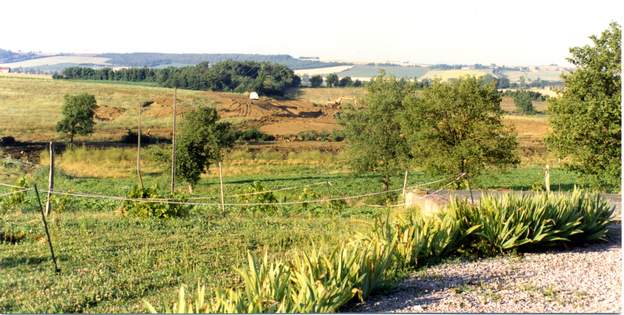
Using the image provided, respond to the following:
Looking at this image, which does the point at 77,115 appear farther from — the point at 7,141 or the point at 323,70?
the point at 323,70

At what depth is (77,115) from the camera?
52094 mm

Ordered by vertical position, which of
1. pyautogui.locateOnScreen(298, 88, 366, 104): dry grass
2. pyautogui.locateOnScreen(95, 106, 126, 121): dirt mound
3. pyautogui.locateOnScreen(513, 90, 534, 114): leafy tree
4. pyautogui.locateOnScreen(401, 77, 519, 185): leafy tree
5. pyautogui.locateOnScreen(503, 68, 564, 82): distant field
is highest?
pyautogui.locateOnScreen(401, 77, 519, 185): leafy tree

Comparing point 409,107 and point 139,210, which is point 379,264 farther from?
point 409,107

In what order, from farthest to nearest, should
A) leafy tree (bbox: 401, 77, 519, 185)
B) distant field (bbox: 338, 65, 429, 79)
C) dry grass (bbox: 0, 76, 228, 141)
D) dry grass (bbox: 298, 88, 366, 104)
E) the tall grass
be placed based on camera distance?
1. distant field (bbox: 338, 65, 429, 79)
2. dry grass (bbox: 298, 88, 366, 104)
3. dry grass (bbox: 0, 76, 228, 141)
4. leafy tree (bbox: 401, 77, 519, 185)
5. the tall grass

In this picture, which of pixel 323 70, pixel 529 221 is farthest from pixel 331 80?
pixel 529 221

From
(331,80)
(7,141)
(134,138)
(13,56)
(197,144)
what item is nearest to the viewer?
(197,144)

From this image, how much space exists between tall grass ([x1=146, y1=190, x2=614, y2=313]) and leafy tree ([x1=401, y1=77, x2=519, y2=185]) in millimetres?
13678

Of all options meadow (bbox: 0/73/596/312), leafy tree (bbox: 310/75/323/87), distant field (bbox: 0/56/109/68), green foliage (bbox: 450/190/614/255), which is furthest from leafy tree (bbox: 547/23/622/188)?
distant field (bbox: 0/56/109/68)

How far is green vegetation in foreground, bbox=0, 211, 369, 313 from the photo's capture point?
9.02m

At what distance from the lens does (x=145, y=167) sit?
148 feet

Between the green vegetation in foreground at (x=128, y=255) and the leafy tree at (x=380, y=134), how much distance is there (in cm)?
1537

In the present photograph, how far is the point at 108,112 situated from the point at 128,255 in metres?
70.2

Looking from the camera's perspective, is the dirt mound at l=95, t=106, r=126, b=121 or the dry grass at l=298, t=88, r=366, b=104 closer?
the dirt mound at l=95, t=106, r=126, b=121

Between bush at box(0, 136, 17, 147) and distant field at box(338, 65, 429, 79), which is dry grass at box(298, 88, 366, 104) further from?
bush at box(0, 136, 17, 147)
